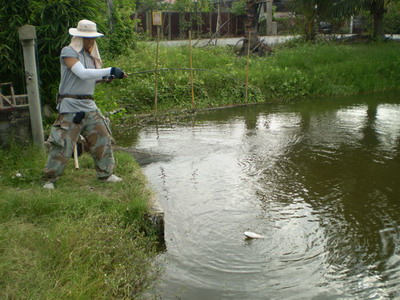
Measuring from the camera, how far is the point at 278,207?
5707 millimetres

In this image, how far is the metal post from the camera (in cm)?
614

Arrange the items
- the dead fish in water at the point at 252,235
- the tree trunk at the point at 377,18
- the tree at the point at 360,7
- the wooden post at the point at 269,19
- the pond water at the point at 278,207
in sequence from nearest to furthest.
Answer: the pond water at the point at 278,207 → the dead fish in water at the point at 252,235 → the tree at the point at 360,7 → the tree trunk at the point at 377,18 → the wooden post at the point at 269,19

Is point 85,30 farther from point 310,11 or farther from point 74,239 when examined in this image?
point 310,11

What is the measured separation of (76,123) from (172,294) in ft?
7.50

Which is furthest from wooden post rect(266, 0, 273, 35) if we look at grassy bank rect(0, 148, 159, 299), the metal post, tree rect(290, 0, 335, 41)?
grassy bank rect(0, 148, 159, 299)

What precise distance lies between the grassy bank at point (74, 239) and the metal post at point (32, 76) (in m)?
0.87

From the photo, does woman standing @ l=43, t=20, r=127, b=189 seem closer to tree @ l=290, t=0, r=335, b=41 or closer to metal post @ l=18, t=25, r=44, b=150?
metal post @ l=18, t=25, r=44, b=150

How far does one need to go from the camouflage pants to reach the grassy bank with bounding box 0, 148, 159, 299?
7.7 inches

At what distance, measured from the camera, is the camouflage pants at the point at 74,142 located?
210 inches

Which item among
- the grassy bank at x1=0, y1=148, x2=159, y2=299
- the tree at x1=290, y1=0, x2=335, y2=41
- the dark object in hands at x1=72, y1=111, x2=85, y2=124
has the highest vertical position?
the tree at x1=290, y1=0, x2=335, y2=41

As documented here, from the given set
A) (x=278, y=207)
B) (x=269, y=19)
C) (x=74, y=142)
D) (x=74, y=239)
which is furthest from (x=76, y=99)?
(x=269, y=19)

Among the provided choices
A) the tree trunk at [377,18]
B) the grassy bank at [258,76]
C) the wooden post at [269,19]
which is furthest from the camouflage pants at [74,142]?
the wooden post at [269,19]

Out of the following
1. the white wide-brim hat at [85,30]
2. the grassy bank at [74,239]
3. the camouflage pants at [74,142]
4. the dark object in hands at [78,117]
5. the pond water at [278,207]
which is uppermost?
the white wide-brim hat at [85,30]

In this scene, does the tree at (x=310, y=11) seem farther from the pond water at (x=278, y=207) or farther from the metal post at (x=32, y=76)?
the metal post at (x=32, y=76)
